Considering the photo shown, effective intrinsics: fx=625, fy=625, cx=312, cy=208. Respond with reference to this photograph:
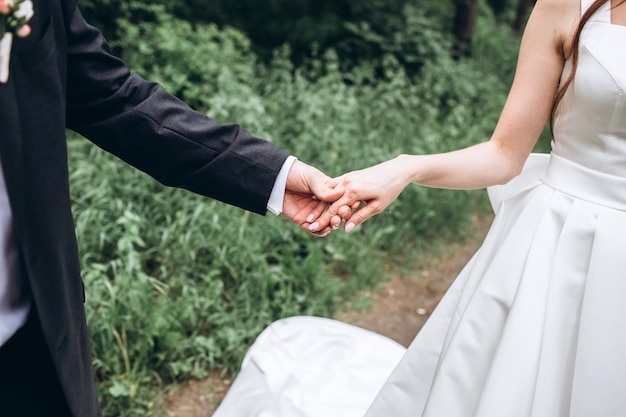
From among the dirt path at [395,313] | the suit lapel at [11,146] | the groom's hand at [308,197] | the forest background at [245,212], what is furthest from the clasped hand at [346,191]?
the dirt path at [395,313]

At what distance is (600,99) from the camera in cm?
178

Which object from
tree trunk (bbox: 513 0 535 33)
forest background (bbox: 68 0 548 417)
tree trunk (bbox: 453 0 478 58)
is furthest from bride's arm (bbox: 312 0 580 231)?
tree trunk (bbox: 513 0 535 33)

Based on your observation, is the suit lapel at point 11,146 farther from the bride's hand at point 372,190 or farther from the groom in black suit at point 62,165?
the bride's hand at point 372,190

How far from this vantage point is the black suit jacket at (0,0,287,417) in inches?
49.1

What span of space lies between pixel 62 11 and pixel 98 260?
2497mm

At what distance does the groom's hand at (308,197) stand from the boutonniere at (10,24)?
1056 mm

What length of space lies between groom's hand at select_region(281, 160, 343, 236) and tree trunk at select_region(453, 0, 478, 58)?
6863 millimetres

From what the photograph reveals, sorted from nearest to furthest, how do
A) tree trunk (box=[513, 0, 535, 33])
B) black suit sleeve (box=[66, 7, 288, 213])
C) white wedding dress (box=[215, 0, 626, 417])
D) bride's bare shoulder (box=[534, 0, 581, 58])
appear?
black suit sleeve (box=[66, 7, 288, 213])
white wedding dress (box=[215, 0, 626, 417])
bride's bare shoulder (box=[534, 0, 581, 58])
tree trunk (box=[513, 0, 535, 33])

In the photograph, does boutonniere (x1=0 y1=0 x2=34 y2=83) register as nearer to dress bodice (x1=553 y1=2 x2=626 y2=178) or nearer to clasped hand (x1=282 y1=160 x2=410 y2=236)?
clasped hand (x1=282 y1=160 x2=410 y2=236)

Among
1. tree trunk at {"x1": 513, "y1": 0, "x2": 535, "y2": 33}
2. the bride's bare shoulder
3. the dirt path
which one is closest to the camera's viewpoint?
the bride's bare shoulder

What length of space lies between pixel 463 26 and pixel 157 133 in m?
7.54

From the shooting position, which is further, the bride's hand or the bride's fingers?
the bride's fingers

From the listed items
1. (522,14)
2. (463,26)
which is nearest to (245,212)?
(463,26)

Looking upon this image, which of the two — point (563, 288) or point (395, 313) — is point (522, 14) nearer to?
point (395, 313)
